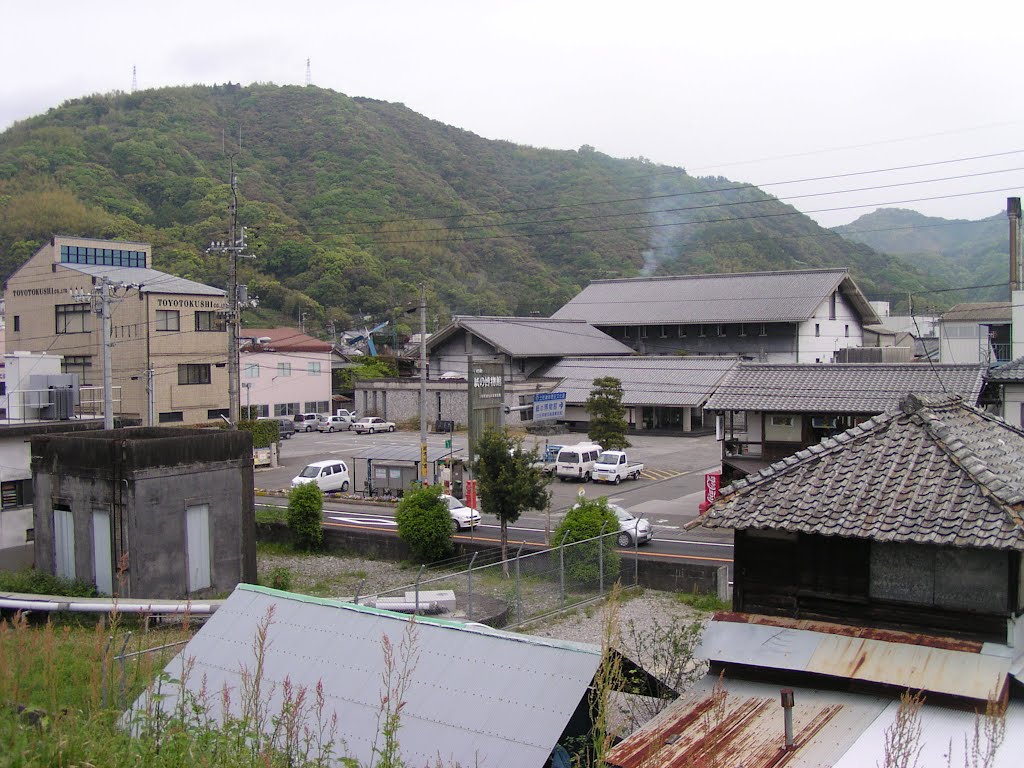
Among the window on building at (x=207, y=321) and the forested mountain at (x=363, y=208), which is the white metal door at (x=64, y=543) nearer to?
the window on building at (x=207, y=321)

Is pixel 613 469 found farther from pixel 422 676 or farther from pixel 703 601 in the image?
pixel 422 676

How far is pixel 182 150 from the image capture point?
9719 centimetres

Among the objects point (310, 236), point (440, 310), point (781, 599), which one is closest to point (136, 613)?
point (781, 599)

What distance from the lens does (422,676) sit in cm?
774

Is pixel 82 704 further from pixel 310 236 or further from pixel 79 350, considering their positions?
pixel 310 236

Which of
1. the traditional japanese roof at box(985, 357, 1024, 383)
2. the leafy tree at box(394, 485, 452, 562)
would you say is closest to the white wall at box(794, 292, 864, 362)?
the traditional japanese roof at box(985, 357, 1024, 383)

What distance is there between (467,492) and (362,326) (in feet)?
172

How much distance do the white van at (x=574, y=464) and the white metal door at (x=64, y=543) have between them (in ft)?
67.6

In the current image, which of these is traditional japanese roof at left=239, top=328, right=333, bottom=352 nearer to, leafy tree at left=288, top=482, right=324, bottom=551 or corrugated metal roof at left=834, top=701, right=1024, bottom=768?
leafy tree at left=288, top=482, right=324, bottom=551

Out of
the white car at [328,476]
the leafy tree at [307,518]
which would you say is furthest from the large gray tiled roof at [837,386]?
the white car at [328,476]

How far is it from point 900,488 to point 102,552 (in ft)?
46.6

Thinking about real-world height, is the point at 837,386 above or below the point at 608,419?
above

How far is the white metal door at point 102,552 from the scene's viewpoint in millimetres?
16297

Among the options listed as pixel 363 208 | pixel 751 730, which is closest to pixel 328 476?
pixel 751 730
